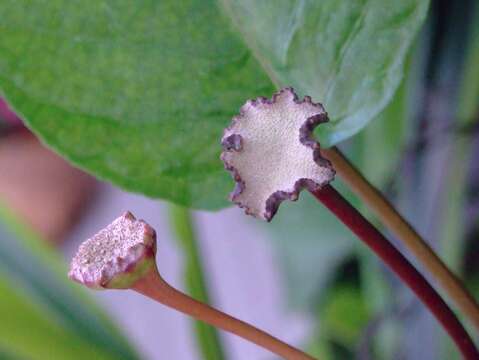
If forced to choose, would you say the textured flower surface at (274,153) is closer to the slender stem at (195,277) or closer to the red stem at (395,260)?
the red stem at (395,260)

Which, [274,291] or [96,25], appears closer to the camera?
[96,25]

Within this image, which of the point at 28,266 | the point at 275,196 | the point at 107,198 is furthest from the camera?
the point at 107,198

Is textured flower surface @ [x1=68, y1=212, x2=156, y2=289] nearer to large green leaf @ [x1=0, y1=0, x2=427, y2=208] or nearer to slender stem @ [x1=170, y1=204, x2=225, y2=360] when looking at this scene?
large green leaf @ [x1=0, y1=0, x2=427, y2=208]

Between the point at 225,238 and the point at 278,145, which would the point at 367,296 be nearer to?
the point at 278,145

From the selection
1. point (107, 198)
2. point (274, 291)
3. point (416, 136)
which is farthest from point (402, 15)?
point (107, 198)

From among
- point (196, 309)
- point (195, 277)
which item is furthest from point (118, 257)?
point (195, 277)

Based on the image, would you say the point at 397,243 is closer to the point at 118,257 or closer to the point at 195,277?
the point at 195,277

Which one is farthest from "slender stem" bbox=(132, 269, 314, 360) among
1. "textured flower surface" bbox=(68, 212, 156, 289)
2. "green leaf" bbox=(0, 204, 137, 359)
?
"green leaf" bbox=(0, 204, 137, 359)

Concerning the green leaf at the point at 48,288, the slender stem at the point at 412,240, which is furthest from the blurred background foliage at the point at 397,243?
the slender stem at the point at 412,240
